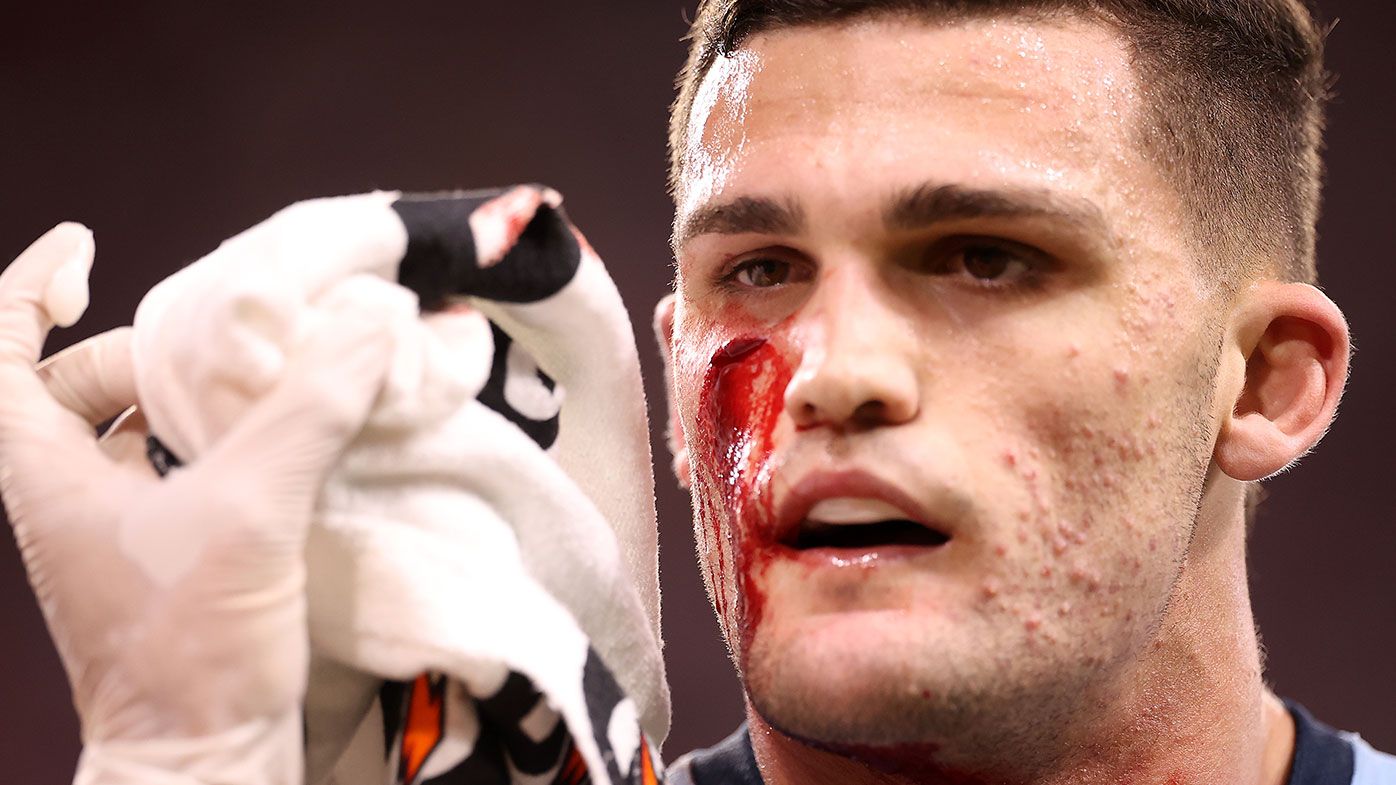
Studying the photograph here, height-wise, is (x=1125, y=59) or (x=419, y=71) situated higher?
(x=1125, y=59)

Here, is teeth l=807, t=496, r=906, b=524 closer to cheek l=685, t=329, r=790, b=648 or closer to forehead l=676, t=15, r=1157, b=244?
cheek l=685, t=329, r=790, b=648

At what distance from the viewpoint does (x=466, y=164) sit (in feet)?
6.34

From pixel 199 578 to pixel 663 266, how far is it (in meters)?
1.45

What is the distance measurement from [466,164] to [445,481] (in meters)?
1.32

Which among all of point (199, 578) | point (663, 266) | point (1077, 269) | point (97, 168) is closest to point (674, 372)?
point (1077, 269)

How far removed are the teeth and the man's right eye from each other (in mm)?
171

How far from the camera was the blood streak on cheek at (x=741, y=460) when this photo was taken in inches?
33.2

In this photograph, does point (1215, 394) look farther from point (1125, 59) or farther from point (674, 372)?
point (674, 372)

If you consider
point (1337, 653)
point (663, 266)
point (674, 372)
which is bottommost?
point (1337, 653)

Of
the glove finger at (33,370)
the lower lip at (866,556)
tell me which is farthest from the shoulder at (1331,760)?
the glove finger at (33,370)

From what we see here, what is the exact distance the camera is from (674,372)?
99 centimetres

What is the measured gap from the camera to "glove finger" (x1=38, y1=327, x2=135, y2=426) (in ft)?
2.17

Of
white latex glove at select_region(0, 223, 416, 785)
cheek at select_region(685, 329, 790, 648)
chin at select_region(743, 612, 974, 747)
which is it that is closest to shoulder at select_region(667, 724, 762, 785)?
cheek at select_region(685, 329, 790, 648)

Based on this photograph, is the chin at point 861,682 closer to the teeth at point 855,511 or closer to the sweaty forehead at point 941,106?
the teeth at point 855,511
